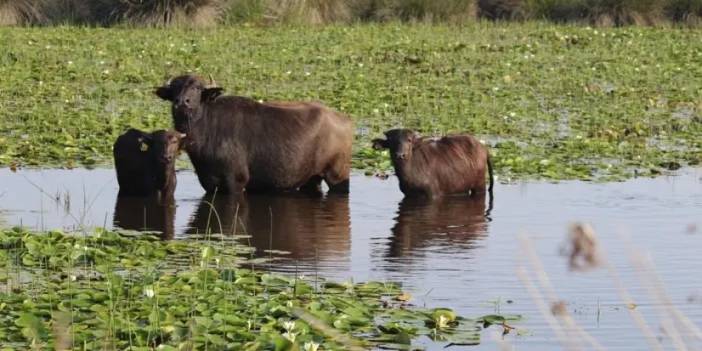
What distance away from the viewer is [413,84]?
76.7 ft

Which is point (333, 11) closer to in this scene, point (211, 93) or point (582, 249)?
point (211, 93)

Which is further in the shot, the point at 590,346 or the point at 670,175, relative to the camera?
the point at 670,175

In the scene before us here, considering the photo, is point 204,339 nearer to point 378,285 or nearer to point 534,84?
point 378,285

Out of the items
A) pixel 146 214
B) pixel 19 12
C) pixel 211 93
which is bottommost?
pixel 146 214

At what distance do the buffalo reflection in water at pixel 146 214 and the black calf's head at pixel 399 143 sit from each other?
2.00 m

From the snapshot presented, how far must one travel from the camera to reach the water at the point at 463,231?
31.7ft

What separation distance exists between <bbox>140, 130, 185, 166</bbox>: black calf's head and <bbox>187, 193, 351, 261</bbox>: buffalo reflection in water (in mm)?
522

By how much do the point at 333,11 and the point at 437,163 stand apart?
19717mm

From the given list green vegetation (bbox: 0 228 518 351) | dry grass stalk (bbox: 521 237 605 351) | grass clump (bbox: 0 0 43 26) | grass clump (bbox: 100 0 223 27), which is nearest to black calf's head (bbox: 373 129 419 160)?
green vegetation (bbox: 0 228 518 351)

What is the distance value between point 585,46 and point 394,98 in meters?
8.99

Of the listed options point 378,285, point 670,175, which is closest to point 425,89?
point 670,175

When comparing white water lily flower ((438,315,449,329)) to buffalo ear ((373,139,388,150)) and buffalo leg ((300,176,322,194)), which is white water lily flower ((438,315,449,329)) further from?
buffalo leg ((300,176,322,194))

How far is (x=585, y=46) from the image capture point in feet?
96.8

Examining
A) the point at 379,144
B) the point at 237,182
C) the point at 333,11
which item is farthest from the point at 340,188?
the point at 333,11
